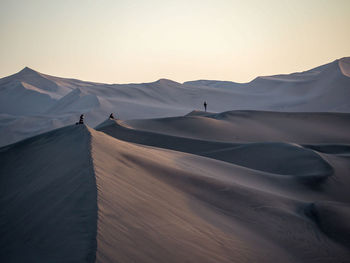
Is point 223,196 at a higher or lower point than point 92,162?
lower

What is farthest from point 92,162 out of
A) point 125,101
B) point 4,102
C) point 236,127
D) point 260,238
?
point 4,102

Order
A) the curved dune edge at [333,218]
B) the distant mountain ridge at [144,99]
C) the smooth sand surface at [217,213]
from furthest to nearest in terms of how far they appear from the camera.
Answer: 1. the distant mountain ridge at [144,99]
2. the curved dune edge at [333,218]
3. the smooth sand surface at [217,213]

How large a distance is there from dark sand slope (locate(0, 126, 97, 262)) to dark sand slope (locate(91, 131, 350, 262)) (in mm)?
169

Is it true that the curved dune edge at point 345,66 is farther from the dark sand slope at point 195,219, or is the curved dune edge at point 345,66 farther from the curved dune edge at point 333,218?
the dark sand slope at point 195,219

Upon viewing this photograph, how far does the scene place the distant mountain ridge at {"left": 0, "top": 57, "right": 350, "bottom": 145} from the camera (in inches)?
1925

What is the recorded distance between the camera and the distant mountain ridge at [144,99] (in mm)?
48897

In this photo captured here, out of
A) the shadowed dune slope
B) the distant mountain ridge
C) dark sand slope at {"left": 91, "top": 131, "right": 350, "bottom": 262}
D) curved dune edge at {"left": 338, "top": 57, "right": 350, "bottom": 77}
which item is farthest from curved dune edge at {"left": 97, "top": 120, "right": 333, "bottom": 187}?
curved dune edge at {"left": 338, "top": 57, "right": 350, "bottom": 77}

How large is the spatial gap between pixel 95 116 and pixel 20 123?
28.8ft

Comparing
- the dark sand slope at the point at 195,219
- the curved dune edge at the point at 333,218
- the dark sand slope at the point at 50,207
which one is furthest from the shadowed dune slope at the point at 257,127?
the dark sand slope at the point at 50,207

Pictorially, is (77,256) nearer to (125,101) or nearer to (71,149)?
(71,149)

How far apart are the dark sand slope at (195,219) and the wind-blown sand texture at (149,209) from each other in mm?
19

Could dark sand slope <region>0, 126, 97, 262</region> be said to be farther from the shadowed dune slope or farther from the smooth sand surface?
the shadowed dune slope

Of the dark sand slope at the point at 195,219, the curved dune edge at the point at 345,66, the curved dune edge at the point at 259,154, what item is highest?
the curved dune edge at the point at 345,66

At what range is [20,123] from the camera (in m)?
44.2
